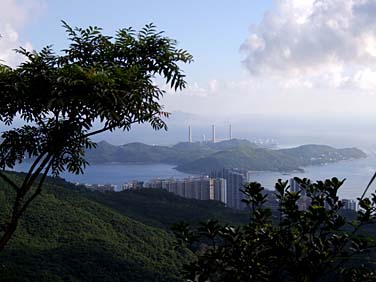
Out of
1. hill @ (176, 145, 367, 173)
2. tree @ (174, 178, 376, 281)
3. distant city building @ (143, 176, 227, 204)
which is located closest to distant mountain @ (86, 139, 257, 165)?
hill @ (176, 145, 367, 173)

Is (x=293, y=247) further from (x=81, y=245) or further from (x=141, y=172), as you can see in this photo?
(x=141, y=172)

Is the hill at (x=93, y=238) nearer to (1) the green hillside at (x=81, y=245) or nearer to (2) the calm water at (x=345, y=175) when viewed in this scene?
(1) the green hillside at (x=81, y=245)

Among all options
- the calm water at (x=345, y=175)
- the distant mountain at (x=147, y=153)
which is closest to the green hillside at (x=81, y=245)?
the calm water at (x=345, y=175)

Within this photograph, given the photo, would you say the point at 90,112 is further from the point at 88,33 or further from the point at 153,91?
the point at 88,33

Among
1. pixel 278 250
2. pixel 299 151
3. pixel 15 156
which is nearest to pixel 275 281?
pixel 278 250

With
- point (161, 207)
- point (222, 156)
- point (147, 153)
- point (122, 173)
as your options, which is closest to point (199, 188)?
point (161, 207)

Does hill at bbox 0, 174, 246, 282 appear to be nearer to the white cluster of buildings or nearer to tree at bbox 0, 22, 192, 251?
the white cluster of buildings
